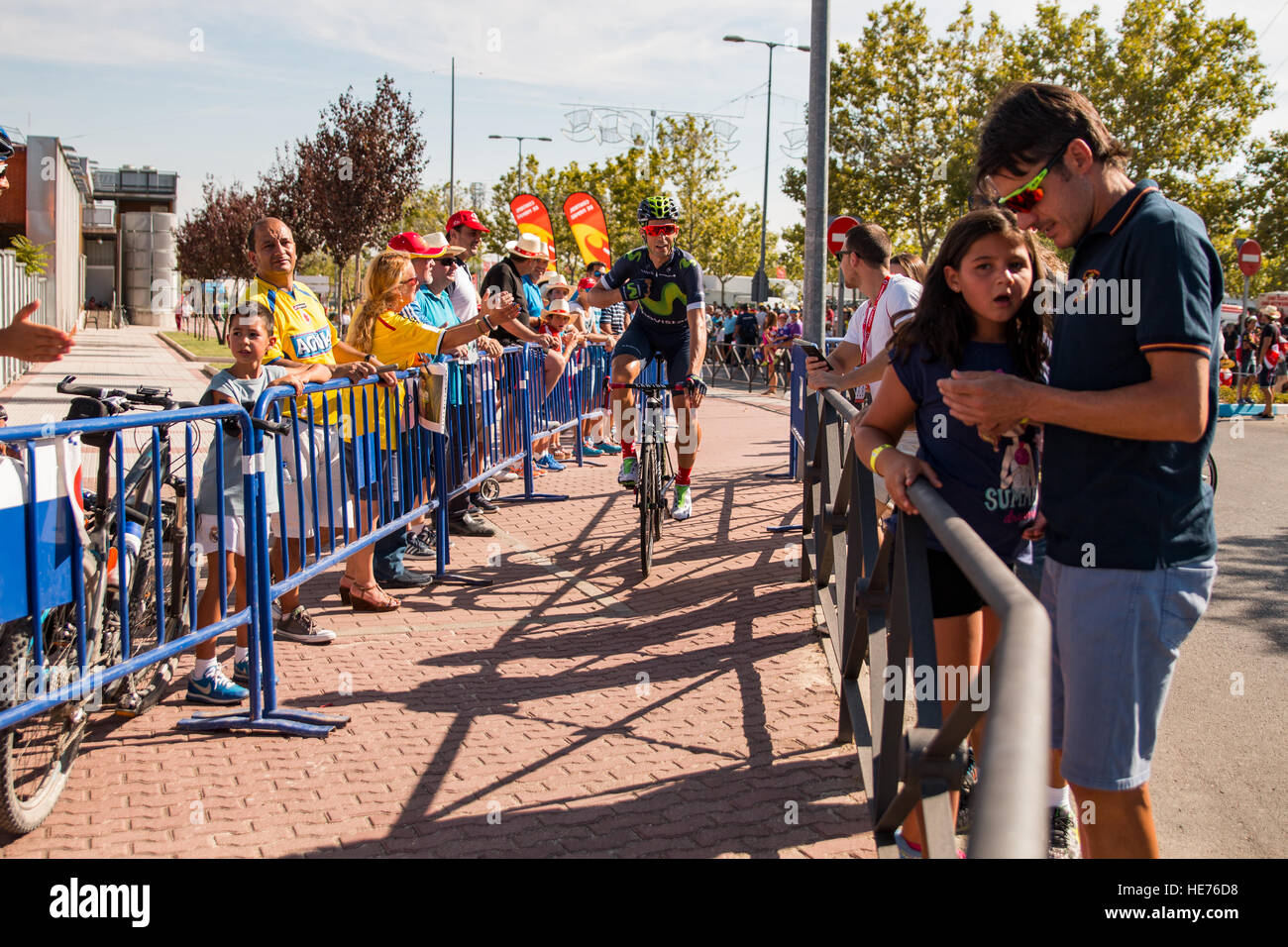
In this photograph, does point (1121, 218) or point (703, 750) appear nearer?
point (1121, 218)

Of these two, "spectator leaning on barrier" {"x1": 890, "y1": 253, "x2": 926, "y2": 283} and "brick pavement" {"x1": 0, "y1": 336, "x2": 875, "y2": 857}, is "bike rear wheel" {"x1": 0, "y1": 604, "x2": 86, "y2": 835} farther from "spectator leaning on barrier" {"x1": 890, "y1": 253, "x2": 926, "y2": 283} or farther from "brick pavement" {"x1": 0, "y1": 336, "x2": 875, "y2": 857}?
"spectator leaning on barrier" {"x1": 890, "y1": 253, "x2": 926, "y2": 283}

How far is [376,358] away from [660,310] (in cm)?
220

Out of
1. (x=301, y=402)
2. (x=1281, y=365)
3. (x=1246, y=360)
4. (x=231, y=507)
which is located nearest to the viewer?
(x=231, y=507)

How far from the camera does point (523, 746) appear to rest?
4.26m

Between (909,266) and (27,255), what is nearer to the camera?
(909,266)

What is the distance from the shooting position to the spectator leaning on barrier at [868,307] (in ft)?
17.4

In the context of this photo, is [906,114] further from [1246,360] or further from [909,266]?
[909,266]

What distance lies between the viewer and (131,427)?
3.81 meters

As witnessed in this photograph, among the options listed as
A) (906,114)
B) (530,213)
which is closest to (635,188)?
(906,114)

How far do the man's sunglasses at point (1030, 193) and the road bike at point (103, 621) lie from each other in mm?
3033
